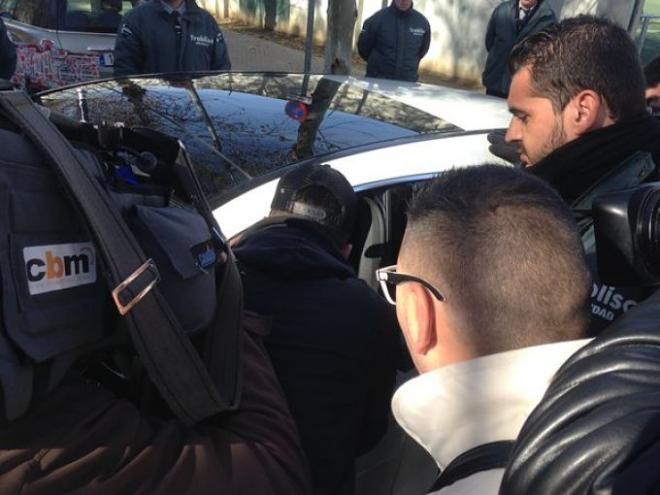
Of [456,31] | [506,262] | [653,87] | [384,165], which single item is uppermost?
[506,262]

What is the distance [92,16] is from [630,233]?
6538 millimetres

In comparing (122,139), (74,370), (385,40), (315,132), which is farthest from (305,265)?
(385,40)

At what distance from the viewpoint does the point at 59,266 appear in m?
0.95

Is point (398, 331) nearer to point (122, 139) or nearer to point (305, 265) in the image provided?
point (305, 265)

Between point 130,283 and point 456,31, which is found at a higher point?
point 130,283

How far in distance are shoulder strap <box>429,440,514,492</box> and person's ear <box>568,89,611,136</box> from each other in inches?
Answer: 48.1

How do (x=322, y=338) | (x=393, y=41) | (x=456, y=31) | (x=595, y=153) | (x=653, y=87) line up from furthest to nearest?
(x=456, y=31)
(x=393, y=41)
(x=653, y=87)
(x=595, y=153)
(x=322, y=338)

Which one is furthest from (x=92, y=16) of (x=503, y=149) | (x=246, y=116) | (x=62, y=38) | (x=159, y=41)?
(x=503, y=149)

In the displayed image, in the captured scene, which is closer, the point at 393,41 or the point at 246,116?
the point at 246,116

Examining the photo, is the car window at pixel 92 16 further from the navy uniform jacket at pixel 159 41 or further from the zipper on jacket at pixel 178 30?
Result: the zipper on jacket at pixel 178 30

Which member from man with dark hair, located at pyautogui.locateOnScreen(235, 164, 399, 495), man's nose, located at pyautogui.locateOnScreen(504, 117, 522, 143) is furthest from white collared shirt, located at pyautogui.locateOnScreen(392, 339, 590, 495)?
man's nose, located at pyautogui.locateOnScreen(504, 117, 522, 143)

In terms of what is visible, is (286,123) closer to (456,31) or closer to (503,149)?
(503,149)

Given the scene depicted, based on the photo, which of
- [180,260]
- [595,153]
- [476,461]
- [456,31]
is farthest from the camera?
[456,31]

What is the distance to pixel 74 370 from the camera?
3.46ft
